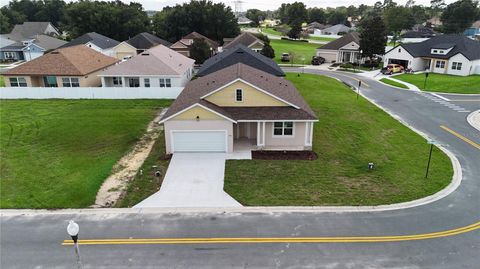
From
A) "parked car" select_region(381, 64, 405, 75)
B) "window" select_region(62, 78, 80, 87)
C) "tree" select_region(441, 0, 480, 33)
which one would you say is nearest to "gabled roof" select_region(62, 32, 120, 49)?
"window" select_region(62, 78, 80, 87)

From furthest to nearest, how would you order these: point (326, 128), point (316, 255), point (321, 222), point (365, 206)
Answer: point (326, 128), point (365, 206), point (321, 222), point (316, 255)

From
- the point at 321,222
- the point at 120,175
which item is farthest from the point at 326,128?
the point at 120,175

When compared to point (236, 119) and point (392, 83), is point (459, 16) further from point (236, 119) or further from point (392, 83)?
point (236, 119)

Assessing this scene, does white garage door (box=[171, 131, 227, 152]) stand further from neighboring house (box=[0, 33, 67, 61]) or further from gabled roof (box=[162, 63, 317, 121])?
neighboring house (box=[0, 33, 67, 61])

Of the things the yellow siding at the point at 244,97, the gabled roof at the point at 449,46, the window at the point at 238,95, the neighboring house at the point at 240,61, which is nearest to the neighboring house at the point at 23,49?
the neighboring house at the point at 240,61

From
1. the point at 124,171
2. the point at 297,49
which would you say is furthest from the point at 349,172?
the point at 297,49

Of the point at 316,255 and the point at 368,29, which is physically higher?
the point at 368,29

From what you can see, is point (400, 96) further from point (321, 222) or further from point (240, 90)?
point (321, 222)
